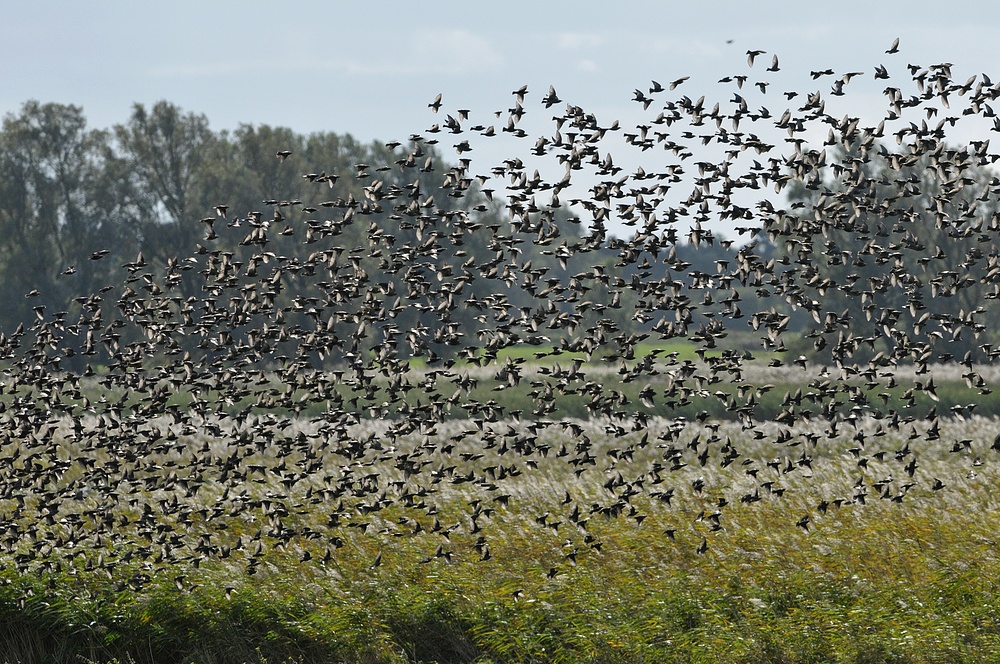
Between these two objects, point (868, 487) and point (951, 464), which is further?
point (951, 464)

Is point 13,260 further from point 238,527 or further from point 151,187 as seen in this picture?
point 238,527

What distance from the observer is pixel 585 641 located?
14164mm

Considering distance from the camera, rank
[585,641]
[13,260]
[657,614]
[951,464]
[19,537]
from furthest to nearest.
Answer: [13,260]
[951,464]
[19,537]
[657,614]
[585,641]

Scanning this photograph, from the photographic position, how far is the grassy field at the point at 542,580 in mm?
14250

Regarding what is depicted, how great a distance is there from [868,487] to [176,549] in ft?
42.6

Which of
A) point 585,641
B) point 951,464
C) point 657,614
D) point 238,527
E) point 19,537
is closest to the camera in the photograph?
point 585,641

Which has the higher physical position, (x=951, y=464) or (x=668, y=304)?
(x=668, y=304)

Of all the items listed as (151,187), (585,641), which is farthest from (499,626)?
(151,187)

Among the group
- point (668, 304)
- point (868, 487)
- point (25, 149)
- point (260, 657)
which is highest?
point (25, 149)

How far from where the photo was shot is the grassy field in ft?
46.8

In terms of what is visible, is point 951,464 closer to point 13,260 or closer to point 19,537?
point 19,537

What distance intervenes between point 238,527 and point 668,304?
391 inches

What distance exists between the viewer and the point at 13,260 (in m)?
63.4

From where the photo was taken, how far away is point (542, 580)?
1684cm
